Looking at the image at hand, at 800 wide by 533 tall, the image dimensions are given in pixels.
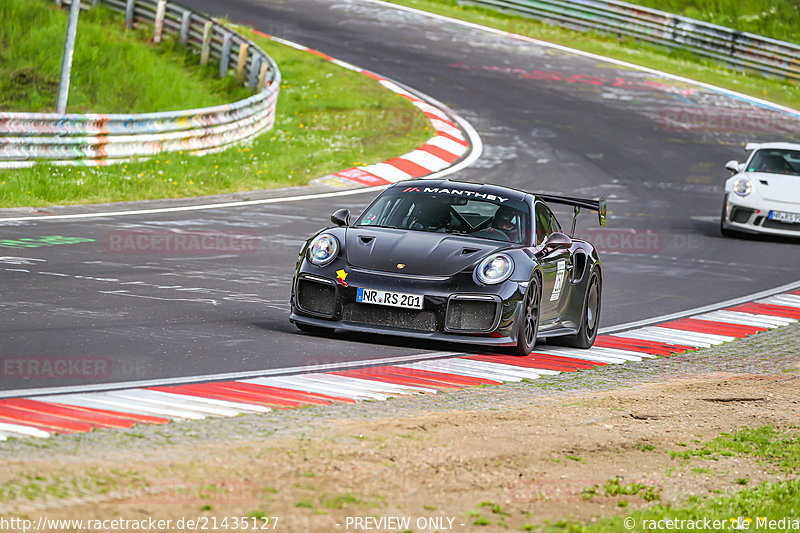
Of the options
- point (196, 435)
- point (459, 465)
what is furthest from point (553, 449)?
point (196, 435)

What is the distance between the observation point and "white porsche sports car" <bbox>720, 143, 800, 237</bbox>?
760 inches

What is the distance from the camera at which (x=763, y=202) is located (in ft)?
63.6

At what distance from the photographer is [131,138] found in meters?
20.0

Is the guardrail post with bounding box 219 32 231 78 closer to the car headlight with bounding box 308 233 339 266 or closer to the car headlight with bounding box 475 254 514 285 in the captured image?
the car headlight with bounding box 308 233 339 266

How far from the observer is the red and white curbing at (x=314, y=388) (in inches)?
251

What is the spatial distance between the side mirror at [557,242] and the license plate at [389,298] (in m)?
1.51

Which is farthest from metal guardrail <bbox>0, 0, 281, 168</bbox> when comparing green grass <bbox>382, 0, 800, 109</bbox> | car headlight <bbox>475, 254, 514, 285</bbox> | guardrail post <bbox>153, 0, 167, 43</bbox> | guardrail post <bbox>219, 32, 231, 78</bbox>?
green grass <bbox>382, 0, 800, 109</bbox>

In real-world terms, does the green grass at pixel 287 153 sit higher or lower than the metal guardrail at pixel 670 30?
lower

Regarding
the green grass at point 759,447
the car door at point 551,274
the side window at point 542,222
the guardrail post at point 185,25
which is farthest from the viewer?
the guardrail post at point 185,25

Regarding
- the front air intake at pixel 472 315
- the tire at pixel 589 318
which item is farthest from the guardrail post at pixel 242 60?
the front air intake at pixel 472 315

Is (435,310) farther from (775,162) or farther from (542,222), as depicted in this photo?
(775,162)

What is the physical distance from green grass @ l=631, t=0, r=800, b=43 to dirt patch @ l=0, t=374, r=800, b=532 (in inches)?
1444

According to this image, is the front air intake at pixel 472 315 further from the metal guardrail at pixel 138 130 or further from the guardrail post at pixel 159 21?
the guardrail post at pixel 159 21

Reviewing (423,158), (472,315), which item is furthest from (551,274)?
(423,158)
